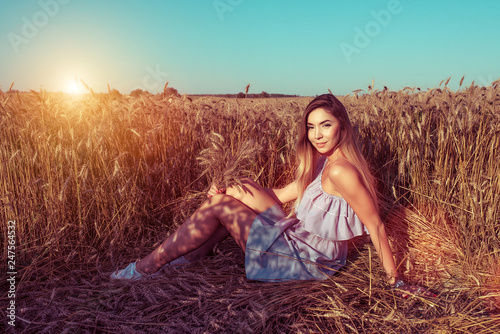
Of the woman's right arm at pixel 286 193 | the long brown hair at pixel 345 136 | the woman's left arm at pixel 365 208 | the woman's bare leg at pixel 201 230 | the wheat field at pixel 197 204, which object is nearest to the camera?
the wheat field at pixel 197 204

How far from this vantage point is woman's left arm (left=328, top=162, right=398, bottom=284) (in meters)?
1.83

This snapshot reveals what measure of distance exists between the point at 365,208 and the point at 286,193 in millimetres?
766

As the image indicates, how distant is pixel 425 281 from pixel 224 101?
8.46 feet

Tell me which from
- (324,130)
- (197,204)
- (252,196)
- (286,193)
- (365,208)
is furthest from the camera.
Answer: (197,204)

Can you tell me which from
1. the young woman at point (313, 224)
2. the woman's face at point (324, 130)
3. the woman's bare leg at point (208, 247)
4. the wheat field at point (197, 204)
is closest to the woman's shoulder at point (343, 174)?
the young woman at point (313, 224)

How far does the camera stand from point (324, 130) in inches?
80.6

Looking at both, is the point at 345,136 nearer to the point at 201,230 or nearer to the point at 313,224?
the point at 313,224

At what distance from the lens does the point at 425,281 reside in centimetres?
205

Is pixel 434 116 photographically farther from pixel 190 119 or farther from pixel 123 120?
pixel 123 120

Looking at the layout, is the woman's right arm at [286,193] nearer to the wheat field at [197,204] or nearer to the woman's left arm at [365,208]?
the wheat field at [197,204]

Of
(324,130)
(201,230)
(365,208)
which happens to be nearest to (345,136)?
(324,130)

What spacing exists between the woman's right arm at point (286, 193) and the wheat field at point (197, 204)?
315mm

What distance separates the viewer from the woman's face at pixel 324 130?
6.66 ft

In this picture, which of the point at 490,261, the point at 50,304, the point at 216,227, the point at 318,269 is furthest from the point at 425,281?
the point at 50,304
